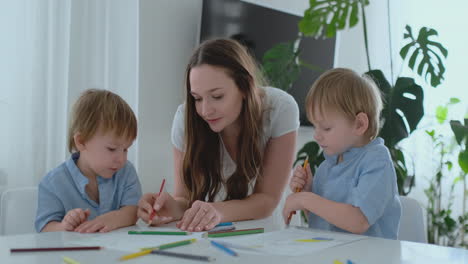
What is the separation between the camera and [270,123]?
1.72m

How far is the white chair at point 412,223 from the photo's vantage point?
1383 millimetres

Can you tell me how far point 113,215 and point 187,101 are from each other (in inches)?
19.9

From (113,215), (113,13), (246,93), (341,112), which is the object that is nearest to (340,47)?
(113,13)

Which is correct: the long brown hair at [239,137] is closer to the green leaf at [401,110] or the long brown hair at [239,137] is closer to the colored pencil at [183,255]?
the colored pencil at [183,255]

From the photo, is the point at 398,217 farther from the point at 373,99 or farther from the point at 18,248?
the point at 18,248

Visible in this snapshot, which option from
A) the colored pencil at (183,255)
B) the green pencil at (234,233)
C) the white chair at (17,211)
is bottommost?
the white chair at (17,211)

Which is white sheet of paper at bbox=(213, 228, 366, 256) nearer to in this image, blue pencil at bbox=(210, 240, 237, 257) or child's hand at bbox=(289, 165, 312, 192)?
blue pencil at bbox=(210, 240, 237, 257)

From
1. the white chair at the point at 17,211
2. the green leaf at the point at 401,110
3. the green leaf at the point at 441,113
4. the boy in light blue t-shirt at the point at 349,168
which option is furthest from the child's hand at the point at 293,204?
the green leaf at the point at 441,113

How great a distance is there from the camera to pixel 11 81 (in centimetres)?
204

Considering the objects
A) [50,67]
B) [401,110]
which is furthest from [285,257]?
[401,110]

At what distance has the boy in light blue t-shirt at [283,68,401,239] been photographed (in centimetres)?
120

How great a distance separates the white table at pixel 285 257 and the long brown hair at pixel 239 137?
0.60 metres

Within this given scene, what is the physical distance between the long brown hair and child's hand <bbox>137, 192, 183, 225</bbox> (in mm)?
172

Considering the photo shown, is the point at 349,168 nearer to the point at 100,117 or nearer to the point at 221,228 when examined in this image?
the point at 221,228
